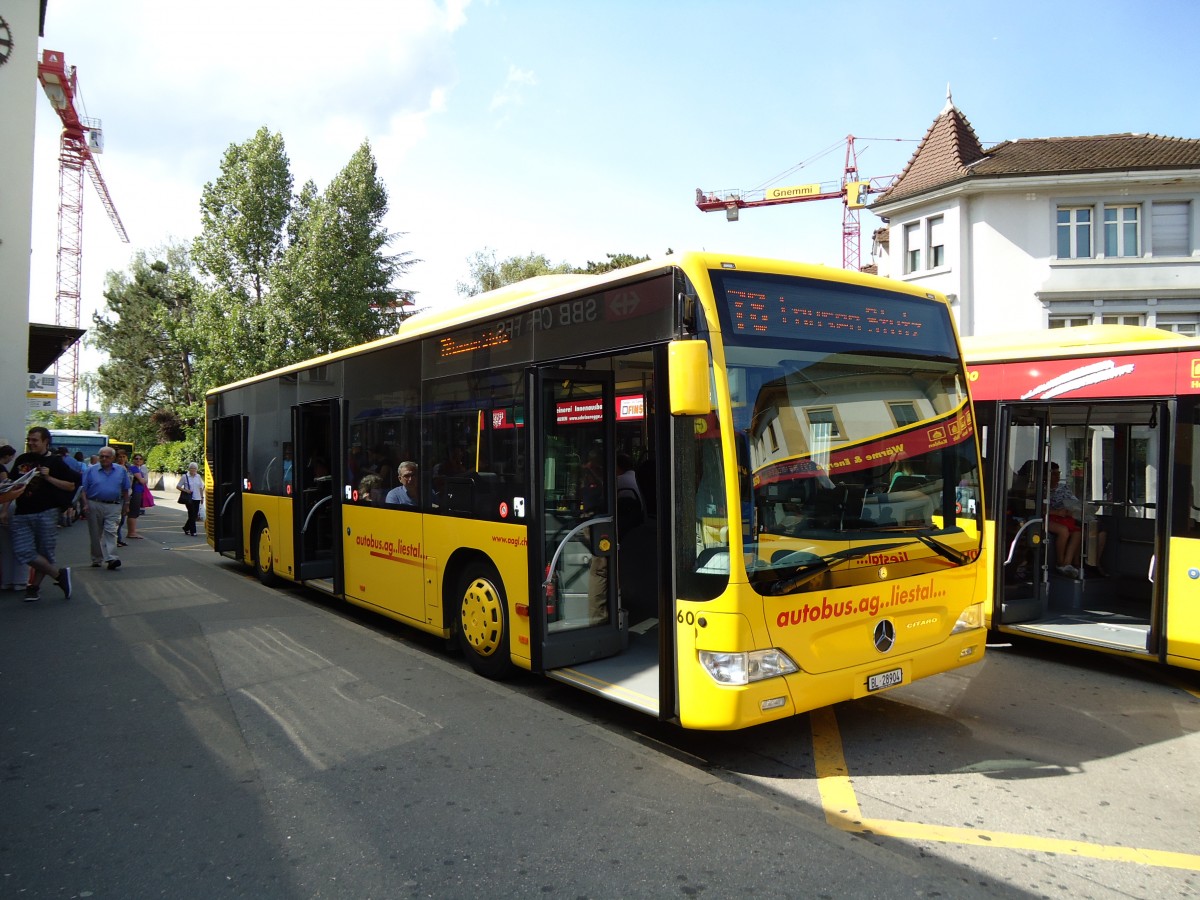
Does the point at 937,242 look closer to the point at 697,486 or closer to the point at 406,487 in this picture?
the point at 406,487

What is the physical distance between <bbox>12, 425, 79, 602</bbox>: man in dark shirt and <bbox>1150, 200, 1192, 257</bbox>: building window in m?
27.6

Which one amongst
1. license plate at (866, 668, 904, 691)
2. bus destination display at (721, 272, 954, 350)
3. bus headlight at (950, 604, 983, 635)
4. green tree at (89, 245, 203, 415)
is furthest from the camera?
green tree at (89, 245, 203, 415)

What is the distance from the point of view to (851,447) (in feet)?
16.2

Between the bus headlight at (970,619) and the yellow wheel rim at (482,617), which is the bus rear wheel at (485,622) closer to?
the yellow wheel rim at (482,617)

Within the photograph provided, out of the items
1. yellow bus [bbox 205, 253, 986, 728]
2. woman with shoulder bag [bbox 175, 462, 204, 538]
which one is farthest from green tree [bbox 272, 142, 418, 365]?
yellow bus [bbox 205, 253, 986, 728]

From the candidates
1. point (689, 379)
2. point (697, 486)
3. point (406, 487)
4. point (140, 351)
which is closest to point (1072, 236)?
point (406, 487)

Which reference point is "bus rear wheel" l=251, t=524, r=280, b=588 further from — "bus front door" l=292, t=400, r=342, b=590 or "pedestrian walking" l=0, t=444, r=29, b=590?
"pedestrian walking" l=0, t=444, r=29, b=590

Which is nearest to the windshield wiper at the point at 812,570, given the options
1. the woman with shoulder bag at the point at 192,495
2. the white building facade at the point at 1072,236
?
the woman with shoulder bag at the point at 192,495

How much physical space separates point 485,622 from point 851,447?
3.26 m

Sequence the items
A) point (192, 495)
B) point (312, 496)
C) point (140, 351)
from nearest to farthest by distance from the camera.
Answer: point (312, 496), point (192, 495), point (140, 351)

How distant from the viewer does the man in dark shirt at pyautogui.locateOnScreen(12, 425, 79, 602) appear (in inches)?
406

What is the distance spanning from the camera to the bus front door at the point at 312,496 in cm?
1027

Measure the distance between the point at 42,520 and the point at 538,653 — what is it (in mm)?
7976

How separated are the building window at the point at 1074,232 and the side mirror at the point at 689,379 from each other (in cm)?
2490
